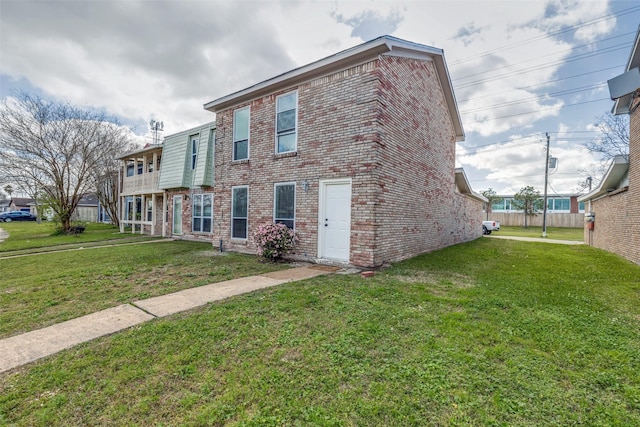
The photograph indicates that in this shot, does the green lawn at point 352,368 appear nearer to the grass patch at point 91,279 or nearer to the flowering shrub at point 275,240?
the grass patch at point 91,279

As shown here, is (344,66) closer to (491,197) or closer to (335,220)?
(335,220)

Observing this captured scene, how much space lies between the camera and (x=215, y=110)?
433 inches

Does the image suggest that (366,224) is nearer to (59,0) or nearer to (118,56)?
(59,0)

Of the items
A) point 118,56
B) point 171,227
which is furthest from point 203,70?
point 171,227

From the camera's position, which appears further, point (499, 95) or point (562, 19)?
point (499, 95)

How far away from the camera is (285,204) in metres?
8.62

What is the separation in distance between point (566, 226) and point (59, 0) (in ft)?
143

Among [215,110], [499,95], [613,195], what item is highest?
[499,95]

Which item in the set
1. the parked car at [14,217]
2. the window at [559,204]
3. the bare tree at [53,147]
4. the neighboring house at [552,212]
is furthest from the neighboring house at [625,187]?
the parked car at [14,217]

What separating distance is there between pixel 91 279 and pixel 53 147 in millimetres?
15250

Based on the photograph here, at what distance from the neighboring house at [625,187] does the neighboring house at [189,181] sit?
14.8m

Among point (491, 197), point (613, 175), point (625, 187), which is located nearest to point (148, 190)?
point (625, 187)

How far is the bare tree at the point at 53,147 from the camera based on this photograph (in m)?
Result: 15.0

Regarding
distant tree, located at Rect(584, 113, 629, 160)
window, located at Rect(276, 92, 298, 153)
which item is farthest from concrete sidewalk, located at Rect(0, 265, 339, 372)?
distant tree, located at Rect(584, 113, 629, 160)
